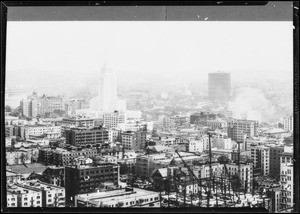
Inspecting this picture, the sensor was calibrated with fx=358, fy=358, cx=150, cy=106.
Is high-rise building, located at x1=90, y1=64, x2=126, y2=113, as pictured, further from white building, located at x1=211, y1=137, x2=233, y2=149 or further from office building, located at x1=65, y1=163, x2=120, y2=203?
white building, located at x1=211, y1=137, x2=233, y2=149

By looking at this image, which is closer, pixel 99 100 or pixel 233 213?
pixel 233 213

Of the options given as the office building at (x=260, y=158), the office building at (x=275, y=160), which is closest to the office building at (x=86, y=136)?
→ the office building at (x=260, y=158)

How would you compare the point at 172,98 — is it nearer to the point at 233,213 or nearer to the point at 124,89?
the point at 124,89

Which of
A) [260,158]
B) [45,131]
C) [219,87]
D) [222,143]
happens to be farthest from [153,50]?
[260,158]

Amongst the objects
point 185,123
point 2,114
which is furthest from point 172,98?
point 2,114

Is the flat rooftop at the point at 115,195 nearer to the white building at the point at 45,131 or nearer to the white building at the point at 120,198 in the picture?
the white building at the point at 120,198

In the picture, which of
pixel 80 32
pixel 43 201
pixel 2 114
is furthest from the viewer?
pixel 80 32

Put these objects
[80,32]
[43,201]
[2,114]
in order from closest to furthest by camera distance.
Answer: [2,114] → [43,201] → [80,32]
